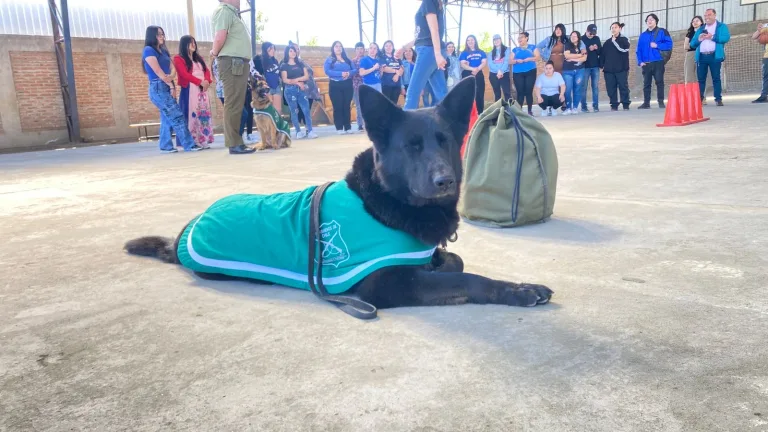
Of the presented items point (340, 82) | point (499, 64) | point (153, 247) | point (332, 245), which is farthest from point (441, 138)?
point (499, 64)

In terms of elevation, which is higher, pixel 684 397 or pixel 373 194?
Result: pixel 373 194

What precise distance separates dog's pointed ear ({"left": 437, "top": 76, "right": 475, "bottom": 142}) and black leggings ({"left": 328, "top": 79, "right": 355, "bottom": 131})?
10.1m

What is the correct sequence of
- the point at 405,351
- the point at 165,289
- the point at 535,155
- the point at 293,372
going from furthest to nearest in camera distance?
the point at 535,155, the point at 165,289, the point at 405,351, the point at 293,372

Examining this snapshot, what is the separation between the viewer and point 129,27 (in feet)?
53.0

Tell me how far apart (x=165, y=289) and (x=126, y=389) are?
3.02 feet

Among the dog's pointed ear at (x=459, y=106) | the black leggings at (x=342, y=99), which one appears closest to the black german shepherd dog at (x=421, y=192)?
the dog's pointed ear at (x=459, y=106)

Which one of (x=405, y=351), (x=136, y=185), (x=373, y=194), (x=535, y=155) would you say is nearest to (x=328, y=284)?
(x=373, y=194)

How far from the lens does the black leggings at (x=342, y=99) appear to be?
12.4 meters

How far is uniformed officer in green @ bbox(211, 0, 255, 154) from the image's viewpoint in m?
7.28

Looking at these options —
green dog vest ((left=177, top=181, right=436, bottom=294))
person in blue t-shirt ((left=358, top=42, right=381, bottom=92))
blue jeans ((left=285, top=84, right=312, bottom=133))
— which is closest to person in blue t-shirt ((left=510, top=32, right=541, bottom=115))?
person in blue t-shirt ((left=358, top=42, right=381, bottom=92))

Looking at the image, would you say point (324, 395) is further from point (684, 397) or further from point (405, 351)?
point (684, 397)

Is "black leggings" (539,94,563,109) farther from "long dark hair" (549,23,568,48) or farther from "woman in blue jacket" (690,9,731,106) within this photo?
"woman in blue jacket" (690,9,731,106)

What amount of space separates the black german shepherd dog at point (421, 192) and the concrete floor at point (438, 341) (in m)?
0.07

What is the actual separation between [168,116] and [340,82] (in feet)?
15.0
